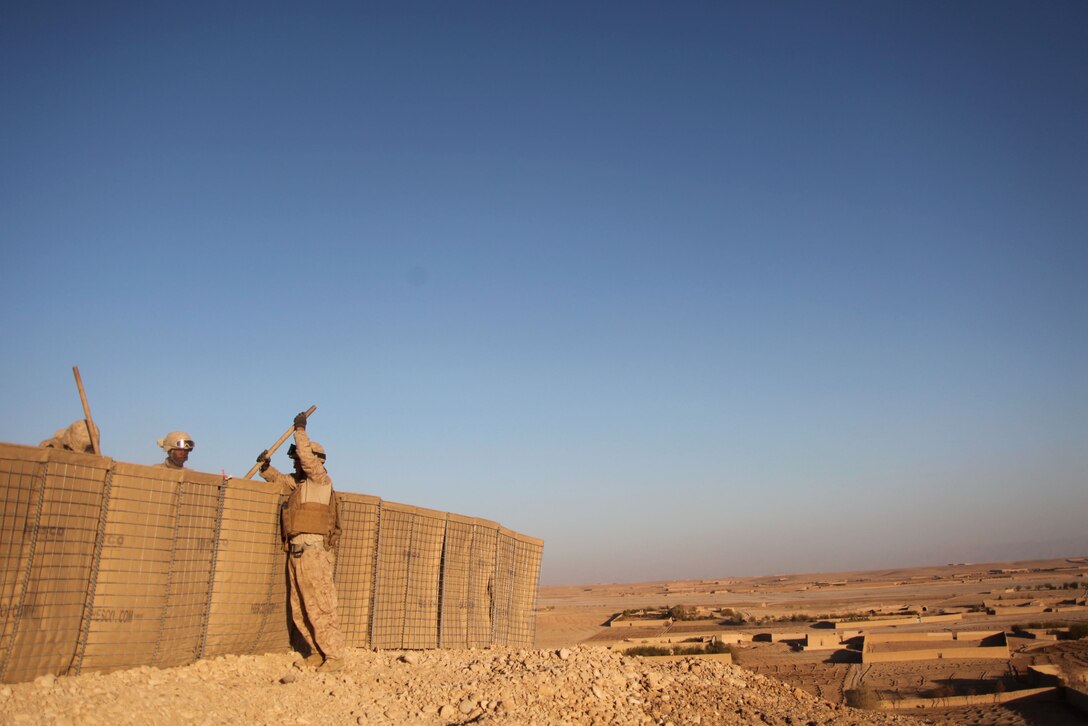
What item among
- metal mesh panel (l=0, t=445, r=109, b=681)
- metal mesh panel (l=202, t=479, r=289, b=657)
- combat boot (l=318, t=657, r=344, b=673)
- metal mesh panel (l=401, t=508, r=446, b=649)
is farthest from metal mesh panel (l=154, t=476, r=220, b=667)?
metal mesh panel (l=401, t=508, r=446, b=649)

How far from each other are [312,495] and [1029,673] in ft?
66.1

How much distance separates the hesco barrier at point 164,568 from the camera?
5.59 metres

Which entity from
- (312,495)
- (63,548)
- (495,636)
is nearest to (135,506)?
(63,548)

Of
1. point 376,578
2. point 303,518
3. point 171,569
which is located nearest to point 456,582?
point 376,578

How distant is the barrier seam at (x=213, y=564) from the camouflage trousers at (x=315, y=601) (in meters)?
0.76

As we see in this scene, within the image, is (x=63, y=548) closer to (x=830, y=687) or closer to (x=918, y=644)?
(x=830, y=687)

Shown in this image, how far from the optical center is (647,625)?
43938mm

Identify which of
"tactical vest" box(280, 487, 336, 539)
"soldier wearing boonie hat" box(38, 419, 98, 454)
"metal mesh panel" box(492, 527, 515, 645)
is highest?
"soldier wearing boonie hat" box(38, 419, 98, 454)

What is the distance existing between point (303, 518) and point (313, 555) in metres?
0.37

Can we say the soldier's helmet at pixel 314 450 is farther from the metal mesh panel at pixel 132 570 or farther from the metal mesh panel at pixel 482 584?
the metal mesh panel at pixel 482 584

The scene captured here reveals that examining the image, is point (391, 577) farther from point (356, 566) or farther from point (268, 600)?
point (268, 600)

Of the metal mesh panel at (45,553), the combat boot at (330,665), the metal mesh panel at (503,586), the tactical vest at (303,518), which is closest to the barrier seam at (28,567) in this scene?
the metal mesh panel at (45,553)

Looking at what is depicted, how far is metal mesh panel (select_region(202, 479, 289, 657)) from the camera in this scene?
7227 millimetres

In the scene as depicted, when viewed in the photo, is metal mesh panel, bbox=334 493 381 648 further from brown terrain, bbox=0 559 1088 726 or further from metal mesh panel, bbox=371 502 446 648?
brown terrain, bbox=0 559 1088 726
